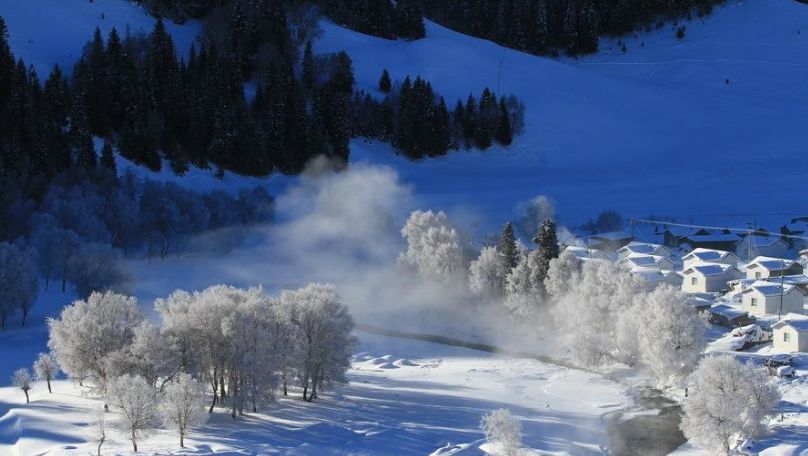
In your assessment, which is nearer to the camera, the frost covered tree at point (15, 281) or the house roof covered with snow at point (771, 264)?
the frost covered tree at point (15, 281)

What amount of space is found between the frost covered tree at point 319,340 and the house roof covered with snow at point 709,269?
108ft

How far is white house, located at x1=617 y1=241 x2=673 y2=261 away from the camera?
7969cm

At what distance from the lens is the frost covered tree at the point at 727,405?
4072 centimetres

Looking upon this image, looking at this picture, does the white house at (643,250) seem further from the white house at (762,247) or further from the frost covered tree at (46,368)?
Answer: the frost covered tree at (46,368)

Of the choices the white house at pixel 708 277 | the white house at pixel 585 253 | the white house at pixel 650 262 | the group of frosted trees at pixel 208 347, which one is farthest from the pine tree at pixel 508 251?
the group of frosted trees at pixel 208 347

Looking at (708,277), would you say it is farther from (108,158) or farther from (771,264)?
(108,158)

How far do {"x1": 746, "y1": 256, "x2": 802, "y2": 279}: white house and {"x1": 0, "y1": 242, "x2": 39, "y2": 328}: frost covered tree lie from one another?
54.4 m

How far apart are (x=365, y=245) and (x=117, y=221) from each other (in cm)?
2374

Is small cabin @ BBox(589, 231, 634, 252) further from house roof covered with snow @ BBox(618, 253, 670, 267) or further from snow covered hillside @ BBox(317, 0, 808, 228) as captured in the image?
snow covered hillside @ BBox(317, 0, 808, 228)

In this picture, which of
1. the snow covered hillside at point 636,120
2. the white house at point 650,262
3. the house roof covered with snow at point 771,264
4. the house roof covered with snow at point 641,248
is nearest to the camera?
the house roof covered with snow at point 771,264

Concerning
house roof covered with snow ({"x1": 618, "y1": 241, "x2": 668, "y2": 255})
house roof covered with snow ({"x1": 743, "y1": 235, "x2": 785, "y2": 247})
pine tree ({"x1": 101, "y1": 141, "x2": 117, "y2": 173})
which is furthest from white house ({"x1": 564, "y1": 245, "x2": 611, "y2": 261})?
pine tree ({"x1": 101, "y1": 141, "x2": 117, "y2": 173})

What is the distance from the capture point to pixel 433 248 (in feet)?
251

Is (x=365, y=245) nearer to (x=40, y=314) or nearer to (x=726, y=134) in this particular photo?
(x=40, y=314)

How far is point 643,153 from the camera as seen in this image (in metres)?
121
